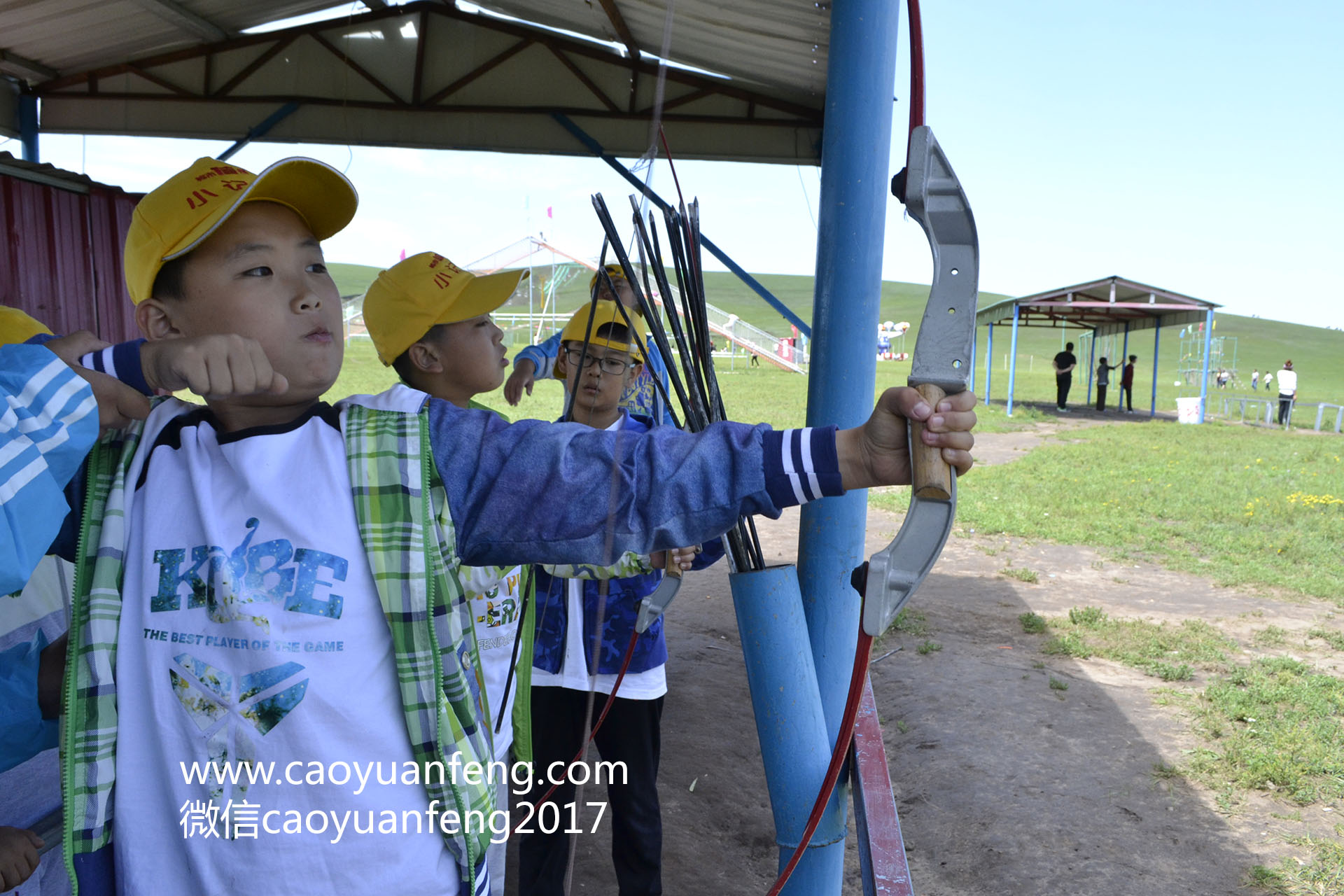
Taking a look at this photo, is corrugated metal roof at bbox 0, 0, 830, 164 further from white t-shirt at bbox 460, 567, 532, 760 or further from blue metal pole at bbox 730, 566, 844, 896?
blue metal pole at bbox 730, 566, 844, 896

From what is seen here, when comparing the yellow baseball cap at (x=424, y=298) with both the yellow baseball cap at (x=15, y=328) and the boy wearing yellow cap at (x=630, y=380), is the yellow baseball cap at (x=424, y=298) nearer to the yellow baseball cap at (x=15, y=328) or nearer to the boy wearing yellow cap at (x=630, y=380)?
the boy wearing yellow cap at (x=630, y=380)

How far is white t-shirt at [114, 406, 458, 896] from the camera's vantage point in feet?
3.30

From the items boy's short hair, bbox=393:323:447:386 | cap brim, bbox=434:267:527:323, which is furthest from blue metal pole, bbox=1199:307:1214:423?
boy's short hair, bbox=393:323:447:386

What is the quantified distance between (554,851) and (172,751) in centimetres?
159

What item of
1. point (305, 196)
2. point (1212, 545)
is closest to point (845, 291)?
point (305, 196)

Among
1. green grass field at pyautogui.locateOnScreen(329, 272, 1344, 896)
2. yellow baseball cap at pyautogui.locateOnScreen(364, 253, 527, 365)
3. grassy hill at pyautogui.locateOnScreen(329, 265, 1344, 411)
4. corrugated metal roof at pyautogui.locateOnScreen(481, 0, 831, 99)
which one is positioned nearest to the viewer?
yellow baseball cap at pyautogui.locateOnScreen(364, 253, 527, 365)

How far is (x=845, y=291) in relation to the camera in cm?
212

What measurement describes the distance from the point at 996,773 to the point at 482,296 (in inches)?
125

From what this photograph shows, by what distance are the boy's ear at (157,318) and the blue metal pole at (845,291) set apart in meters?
1.41

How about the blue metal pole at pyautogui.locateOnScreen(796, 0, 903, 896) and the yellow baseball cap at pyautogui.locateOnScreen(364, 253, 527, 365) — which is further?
the yellow baseball cap at pyautogui.locateOnScreen(364, 253, 527, 365)

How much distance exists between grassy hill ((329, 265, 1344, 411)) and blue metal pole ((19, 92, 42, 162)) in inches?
785

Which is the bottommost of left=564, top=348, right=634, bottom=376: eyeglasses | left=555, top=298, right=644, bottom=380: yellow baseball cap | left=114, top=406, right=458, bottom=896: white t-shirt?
left=114, top=406, right=458, bottom=896: white t-shirt

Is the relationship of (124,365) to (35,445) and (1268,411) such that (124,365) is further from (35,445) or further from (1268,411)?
(1268,411)

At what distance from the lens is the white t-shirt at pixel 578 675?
232 centimetres
